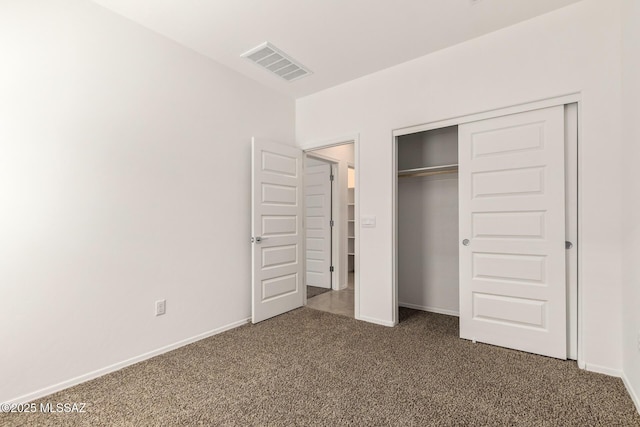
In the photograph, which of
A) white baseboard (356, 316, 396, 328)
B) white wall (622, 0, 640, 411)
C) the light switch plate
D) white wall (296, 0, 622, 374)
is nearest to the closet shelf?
white wall (296, 0, 622, 374)

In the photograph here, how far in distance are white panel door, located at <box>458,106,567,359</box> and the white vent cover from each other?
5.76ft

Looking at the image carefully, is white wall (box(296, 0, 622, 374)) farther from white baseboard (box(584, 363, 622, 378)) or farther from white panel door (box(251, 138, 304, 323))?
white panel door (box(251, 138, 304, 323))

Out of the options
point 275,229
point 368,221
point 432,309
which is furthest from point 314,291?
point 368,221

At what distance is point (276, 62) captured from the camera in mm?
3107

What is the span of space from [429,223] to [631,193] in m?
1.96

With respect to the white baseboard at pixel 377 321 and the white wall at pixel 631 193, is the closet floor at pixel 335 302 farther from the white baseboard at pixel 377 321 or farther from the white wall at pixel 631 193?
the white wall at pixel 631 193

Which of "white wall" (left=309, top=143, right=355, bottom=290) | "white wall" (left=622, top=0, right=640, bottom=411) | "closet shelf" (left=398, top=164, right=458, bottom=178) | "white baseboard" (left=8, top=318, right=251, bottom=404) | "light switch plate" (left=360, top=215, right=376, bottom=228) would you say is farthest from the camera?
"white wall" (left=309, top=143, right=355, bottom=290)

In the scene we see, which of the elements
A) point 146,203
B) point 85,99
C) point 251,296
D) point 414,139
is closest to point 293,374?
point 251,296

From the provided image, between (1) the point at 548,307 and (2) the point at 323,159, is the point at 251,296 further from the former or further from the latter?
(1) the point at 548,307

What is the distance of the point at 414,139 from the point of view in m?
3.87

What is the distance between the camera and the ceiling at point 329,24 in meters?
2.32

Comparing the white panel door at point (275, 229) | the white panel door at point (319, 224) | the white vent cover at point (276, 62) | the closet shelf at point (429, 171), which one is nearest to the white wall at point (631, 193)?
the closet shelf at point (429, 171)

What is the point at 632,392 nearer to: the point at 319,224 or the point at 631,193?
the point at 631,193

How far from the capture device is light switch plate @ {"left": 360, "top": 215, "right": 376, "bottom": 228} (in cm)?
333
